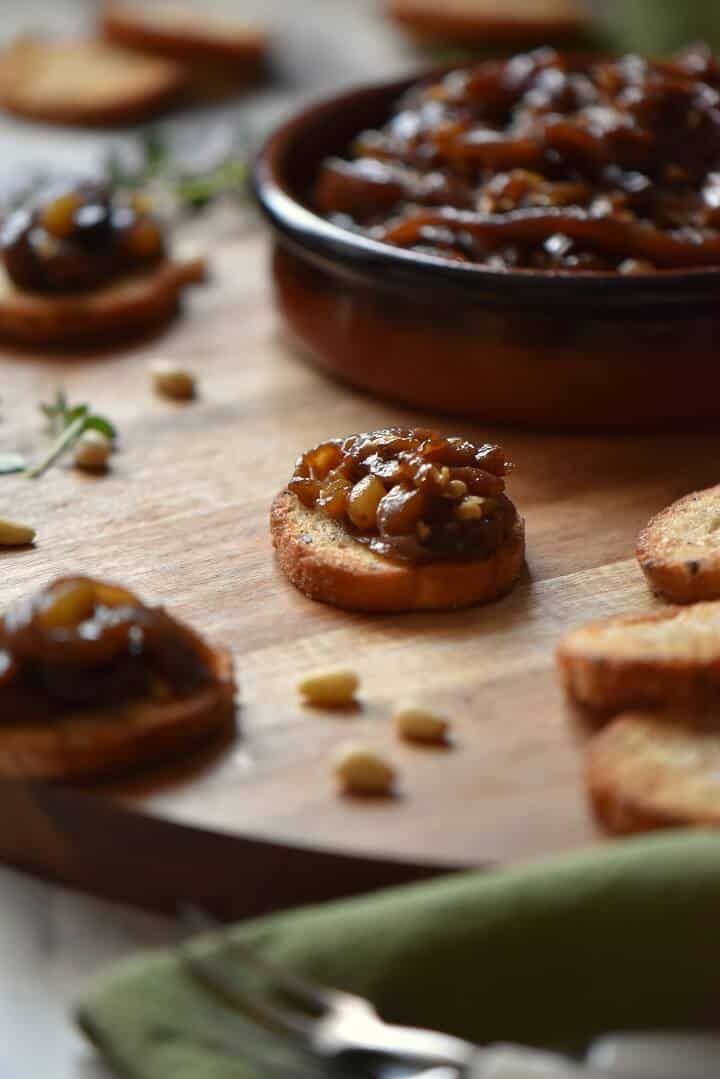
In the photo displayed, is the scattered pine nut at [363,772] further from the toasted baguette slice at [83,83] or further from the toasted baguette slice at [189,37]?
the toasted baguette slice at [189,37]

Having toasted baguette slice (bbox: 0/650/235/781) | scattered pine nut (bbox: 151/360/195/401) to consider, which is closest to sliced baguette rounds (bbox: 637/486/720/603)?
toasted baguette slice (bbox: 0/650/235/781)

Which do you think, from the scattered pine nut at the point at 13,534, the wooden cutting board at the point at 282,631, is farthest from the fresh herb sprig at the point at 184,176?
the scattered pine nut at the point at 13,534

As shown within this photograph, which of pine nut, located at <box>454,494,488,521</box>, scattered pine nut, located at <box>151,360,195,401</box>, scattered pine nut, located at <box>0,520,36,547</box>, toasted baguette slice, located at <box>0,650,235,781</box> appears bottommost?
scattered pine nut, located at <box>151,360,195,401</box>

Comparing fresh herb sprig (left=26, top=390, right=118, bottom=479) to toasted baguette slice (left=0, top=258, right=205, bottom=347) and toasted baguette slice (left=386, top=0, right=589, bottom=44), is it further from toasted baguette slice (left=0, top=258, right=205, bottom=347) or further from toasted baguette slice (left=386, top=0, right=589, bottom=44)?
toasted baguette slice (left=386, top=0, right=589, bottom=44)

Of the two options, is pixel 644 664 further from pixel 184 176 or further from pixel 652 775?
pixel 184 176

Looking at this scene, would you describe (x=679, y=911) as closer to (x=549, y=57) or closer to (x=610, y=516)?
(x=610, y=516)

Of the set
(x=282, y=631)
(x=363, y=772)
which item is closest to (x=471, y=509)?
(x=282, y=631)
